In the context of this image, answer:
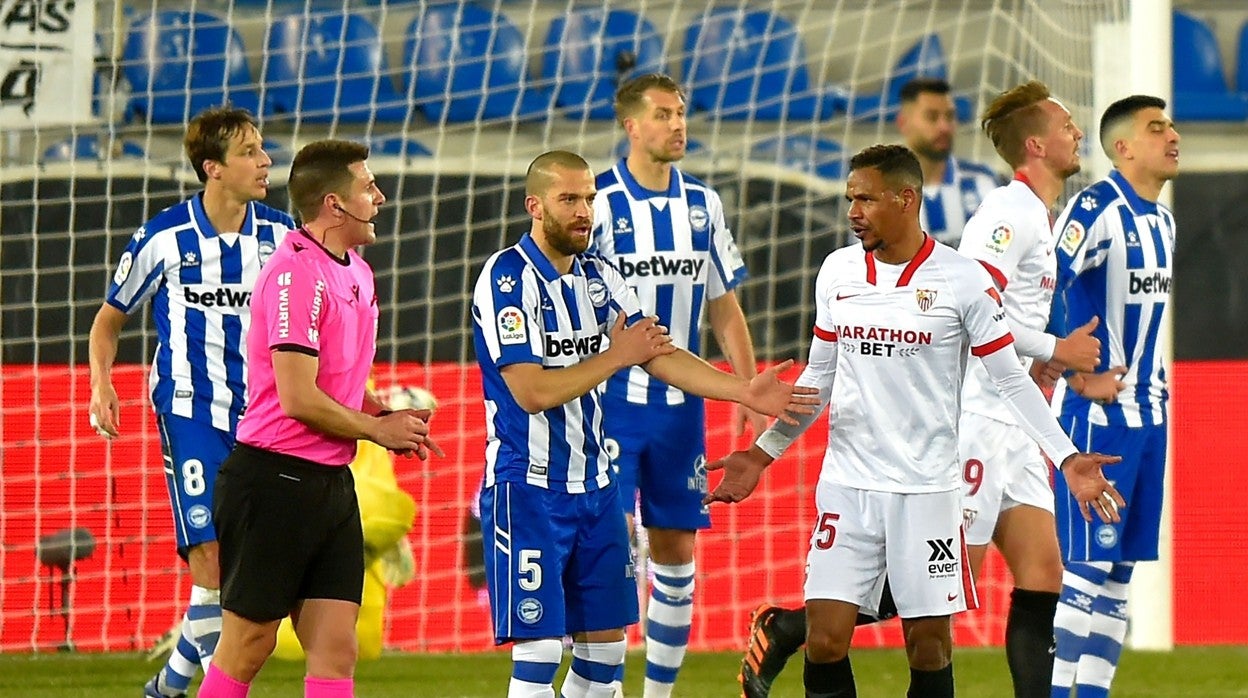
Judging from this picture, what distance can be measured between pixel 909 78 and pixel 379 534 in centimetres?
634

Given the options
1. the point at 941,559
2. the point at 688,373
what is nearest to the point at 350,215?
the point at 688,373

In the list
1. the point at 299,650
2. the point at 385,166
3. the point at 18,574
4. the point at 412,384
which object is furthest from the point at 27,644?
the point at 385,166

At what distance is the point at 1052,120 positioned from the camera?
618 cm

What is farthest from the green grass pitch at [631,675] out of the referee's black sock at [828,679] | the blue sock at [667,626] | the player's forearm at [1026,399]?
the player's forearm at [1026,399]

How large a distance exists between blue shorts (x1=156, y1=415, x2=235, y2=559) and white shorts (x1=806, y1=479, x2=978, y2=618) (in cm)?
223

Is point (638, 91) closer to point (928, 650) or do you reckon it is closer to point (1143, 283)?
point (1143, 283)

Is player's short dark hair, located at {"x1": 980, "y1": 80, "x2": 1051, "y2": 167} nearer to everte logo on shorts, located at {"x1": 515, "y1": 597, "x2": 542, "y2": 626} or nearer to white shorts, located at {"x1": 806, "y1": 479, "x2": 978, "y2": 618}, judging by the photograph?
white shorts, located at {"x1": 806, "y1": 479, "x2": 978, "y2": 618}

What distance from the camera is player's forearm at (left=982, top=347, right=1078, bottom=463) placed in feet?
15.9

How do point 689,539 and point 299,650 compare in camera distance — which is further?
point 299,650

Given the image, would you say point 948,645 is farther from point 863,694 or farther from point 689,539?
point 863,694

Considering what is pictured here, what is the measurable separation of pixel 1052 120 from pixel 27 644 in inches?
215

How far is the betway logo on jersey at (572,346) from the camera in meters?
5.04

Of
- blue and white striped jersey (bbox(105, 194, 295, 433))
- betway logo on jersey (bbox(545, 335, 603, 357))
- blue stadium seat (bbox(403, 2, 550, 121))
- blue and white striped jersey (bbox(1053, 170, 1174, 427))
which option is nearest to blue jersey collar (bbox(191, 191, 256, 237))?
blue and white striped jersey (bbox(105, 194, 295, 433))

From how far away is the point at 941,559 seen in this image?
4.91m
